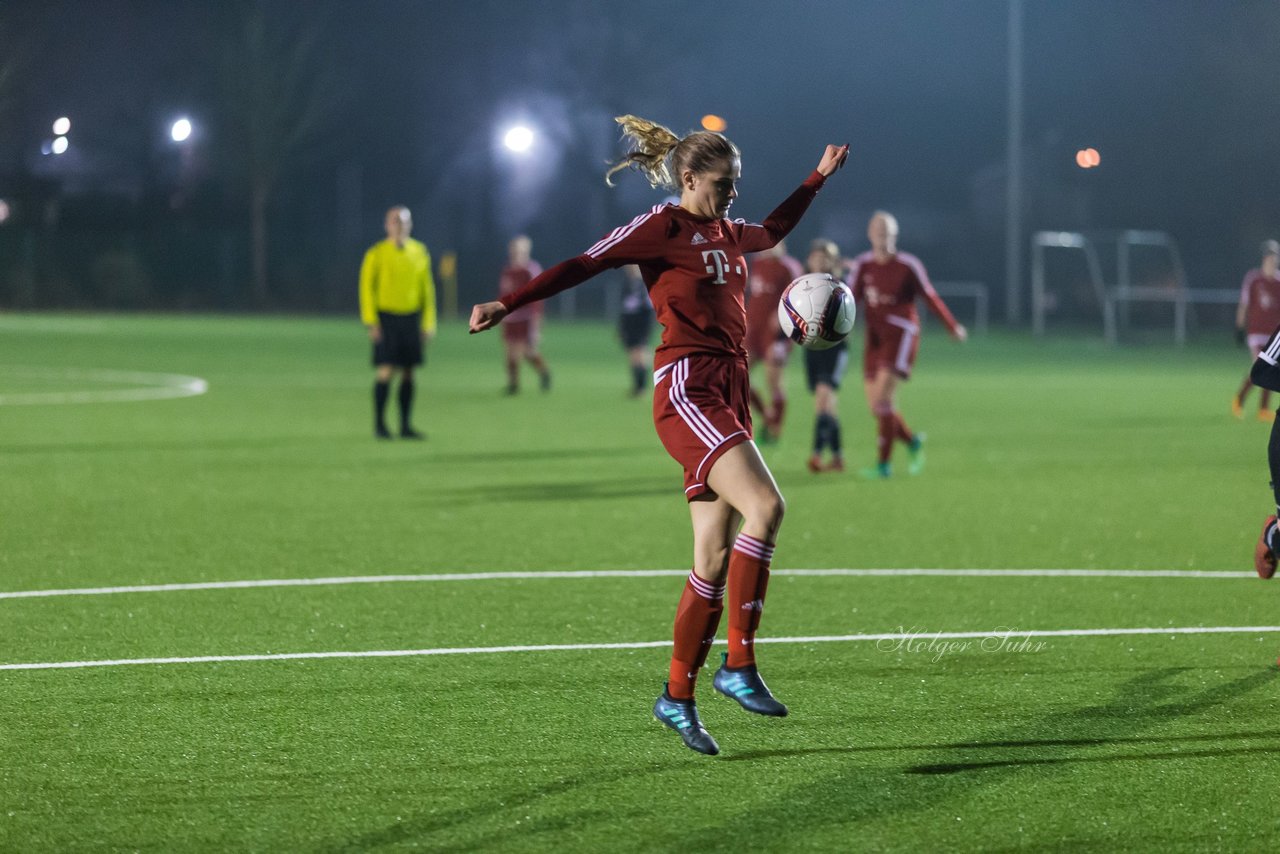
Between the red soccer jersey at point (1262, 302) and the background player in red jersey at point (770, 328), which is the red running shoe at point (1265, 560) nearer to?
the background player in red jersey at point (770, 328)

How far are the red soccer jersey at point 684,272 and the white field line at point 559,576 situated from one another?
3416 mm

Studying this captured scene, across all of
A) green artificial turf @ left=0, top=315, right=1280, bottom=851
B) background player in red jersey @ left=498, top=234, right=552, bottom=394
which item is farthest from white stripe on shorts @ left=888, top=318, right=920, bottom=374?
background player in red jersey @ left=498, top=234, right=552, bottom=394

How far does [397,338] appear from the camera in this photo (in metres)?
16.8

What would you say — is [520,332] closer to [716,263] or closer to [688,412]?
[716,263]

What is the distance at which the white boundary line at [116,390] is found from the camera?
863 inches

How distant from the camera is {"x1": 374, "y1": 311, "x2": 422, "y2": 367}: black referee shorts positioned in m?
16.8

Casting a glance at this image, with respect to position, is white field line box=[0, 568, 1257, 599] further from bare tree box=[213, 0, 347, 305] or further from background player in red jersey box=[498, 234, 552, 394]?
bare tree box=[213, 0, 347, 305]

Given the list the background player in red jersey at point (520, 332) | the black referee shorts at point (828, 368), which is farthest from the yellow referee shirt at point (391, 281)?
the background player in red jersey at point (520, 332)

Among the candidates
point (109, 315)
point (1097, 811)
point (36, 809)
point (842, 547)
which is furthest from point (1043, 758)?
point (109, 315)

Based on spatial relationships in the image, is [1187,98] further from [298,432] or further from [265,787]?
[265,787]

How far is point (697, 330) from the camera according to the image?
5.84 metres

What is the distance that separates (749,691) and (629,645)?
153 cm

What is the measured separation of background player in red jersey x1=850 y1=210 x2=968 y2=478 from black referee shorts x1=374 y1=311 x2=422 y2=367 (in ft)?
16.2

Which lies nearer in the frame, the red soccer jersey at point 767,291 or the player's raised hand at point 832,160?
the player's raised hand at point 832,160
